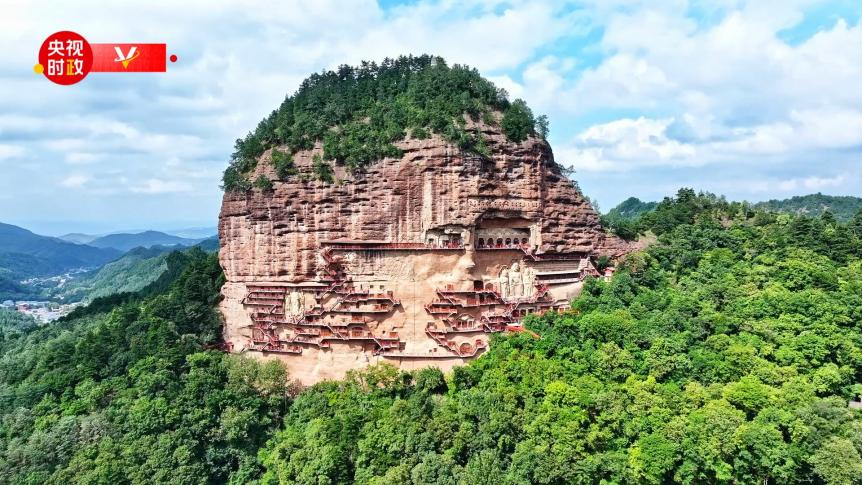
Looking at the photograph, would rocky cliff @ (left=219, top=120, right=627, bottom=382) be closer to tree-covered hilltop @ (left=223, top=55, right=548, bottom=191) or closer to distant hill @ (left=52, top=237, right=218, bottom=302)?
tree-covered hilltop @ (left=223, top=55, right=548, bottom=191)

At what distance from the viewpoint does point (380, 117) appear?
30.8m

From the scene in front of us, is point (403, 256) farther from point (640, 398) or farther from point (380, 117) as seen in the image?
point (640, 398)

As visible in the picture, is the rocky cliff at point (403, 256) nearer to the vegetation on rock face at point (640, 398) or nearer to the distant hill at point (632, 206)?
the vegetation on rock face at point (640, 398)

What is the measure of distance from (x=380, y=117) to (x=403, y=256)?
761 centimetres

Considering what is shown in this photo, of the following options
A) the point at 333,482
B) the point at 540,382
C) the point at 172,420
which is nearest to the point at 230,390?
the point at 172,420

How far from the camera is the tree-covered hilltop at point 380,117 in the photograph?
29.2 m

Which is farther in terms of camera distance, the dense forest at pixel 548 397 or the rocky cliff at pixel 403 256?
the rocky cliff at pixel 403 256

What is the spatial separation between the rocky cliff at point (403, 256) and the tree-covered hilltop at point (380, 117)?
2.33ft

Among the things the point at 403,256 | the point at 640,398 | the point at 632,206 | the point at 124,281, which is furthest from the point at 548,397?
the point at 124,281

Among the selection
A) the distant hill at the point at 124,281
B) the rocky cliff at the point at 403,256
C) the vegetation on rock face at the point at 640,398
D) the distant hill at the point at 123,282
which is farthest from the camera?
the distant hill at the point at 123,282

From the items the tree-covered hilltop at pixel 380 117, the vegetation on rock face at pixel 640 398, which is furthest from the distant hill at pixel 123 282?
the vegetation on rock face at pixel 640 398

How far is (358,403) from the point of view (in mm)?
26328

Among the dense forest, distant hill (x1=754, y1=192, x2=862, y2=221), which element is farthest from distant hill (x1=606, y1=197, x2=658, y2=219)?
the dense forest

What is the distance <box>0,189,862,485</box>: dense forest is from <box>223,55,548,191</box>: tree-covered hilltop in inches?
357
